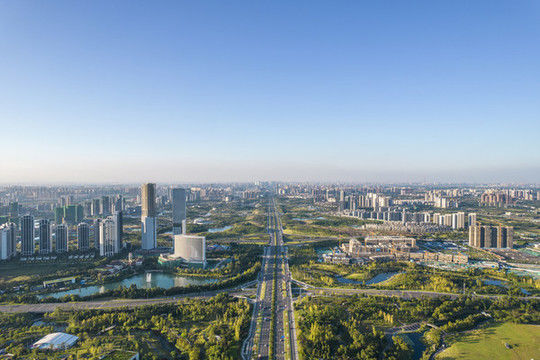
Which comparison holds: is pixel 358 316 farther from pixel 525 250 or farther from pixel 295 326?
pixel 525 250

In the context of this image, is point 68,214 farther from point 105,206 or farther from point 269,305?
→ point 269,305

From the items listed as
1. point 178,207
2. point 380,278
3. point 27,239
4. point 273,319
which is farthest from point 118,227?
point 380,278

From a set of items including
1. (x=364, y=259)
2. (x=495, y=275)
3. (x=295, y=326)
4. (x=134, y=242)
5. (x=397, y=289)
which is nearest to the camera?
(x=295, y=326)

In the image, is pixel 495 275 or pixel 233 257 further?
pixel 233 257

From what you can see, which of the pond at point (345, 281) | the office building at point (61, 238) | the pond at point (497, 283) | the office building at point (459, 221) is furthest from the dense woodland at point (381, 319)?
the office building at point (459, 221)

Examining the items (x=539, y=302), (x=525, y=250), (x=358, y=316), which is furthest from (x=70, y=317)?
(x=525, y=250)

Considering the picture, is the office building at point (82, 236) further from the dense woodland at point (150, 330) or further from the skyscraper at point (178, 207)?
the dense woodland at point (150, 330)
